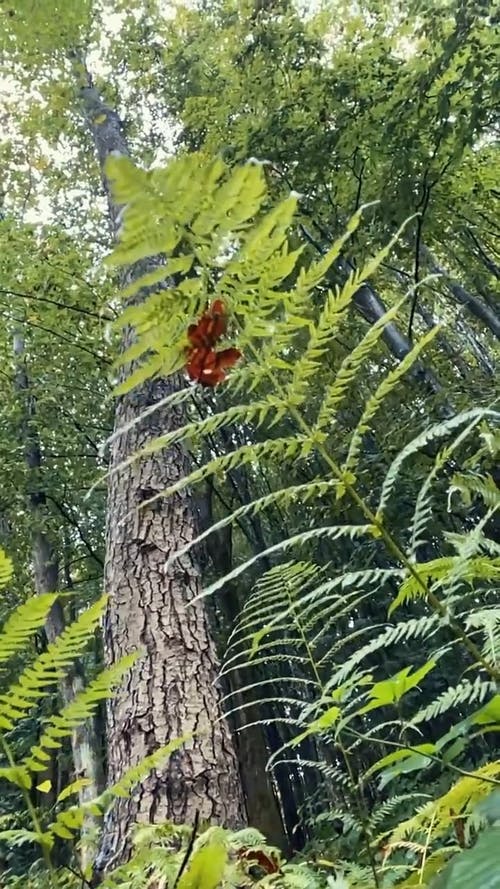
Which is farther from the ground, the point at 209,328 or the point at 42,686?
the point at 209,328

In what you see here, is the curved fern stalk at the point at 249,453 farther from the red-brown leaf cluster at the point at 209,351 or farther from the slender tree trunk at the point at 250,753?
the slender tree trunk at the point at 250,753

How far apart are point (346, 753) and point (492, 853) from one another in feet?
1.55

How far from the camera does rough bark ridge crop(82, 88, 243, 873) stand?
1.74 m

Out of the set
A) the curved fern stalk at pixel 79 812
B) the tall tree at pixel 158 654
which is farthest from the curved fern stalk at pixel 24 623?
the tall tree at pixel 158 654

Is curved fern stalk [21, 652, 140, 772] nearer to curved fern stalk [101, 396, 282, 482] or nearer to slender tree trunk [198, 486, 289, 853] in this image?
curved fern stalk [101, 396, 282, 482]

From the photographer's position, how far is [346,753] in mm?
852

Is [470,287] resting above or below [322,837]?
above

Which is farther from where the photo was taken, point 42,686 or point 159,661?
point 159,661

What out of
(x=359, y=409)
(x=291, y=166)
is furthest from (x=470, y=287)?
(x=291, y=166)

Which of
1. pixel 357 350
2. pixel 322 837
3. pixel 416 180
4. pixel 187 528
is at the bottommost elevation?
pixel 322 837

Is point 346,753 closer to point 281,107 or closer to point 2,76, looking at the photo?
point 281,107

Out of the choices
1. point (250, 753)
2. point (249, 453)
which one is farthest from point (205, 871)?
point (250, 753)

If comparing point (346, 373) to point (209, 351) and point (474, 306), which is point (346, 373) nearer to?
point (209, 351)

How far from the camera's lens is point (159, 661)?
2080mm
